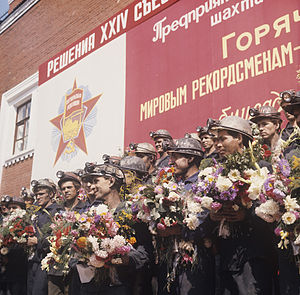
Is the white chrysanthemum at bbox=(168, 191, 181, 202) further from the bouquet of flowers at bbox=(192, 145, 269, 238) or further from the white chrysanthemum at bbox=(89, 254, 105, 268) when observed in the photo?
the white chrysanthemum at bbox=(89, 254, 105, 268)

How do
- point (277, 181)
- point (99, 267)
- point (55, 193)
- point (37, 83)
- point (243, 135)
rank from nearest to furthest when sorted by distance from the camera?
point (277, 181)
point (99, 267)
point (243, 135)
point (55, 193)
point (37, 83)

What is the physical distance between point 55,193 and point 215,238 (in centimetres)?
484

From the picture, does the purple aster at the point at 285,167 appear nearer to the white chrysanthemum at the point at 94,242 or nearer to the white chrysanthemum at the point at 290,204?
the white chrysanthemum at the point at 290,204

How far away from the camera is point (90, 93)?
1055 centimetres

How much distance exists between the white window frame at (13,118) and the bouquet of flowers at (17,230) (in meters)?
7.01

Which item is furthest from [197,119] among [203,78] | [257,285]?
[257,285]

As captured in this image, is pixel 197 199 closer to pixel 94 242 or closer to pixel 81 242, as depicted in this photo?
pixel 94 242

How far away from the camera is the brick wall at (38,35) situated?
11742mm

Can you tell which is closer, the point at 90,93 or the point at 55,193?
the point at 55,193

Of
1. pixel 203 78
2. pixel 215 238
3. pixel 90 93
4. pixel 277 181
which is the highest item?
pixel 90 93

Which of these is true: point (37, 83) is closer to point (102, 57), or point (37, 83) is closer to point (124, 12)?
point (102, 57)

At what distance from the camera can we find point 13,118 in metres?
15.0

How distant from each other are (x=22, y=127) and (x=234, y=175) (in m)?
12.3

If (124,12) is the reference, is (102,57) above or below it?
below
